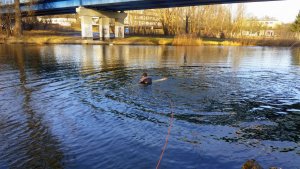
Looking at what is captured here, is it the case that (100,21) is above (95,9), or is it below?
below

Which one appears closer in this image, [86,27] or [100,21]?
[86,27]

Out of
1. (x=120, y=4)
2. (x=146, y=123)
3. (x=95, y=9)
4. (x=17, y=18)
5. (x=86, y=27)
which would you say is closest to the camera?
(x=146, y=123)

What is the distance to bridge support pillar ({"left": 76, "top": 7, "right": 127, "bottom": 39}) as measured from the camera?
2803 inches

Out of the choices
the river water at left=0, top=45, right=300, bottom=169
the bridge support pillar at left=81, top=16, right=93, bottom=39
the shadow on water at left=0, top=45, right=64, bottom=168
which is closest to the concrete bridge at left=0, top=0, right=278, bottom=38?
the bridge support pillar at left=81, top=16, right=93, bottom=39

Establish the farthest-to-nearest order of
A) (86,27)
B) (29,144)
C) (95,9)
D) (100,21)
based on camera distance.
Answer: (100,21)
(95,9)
(86,27)
(29,144)

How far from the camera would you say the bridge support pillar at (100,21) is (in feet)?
234

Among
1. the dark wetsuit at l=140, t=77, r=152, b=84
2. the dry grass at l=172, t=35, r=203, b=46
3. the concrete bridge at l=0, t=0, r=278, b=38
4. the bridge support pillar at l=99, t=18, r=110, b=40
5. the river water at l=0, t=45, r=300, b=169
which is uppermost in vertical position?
the concrete bridge at l=0, t=0, r=278, b=38

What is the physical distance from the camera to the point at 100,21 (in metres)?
77.0

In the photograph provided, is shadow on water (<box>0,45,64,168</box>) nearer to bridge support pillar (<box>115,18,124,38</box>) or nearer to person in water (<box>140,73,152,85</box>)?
person in water (<box>140,73,152,85</box>)

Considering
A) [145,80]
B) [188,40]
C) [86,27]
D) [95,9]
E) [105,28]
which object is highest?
[95,9]

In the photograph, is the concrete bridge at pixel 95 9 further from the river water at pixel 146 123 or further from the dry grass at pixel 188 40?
the river water at pixel 146 123

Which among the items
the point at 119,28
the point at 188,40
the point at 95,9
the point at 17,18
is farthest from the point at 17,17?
the point at 188,40

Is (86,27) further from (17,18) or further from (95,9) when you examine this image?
(17,18)

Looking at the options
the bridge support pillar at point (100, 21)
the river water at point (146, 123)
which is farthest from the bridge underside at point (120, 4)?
the river water at point (146, 123)
